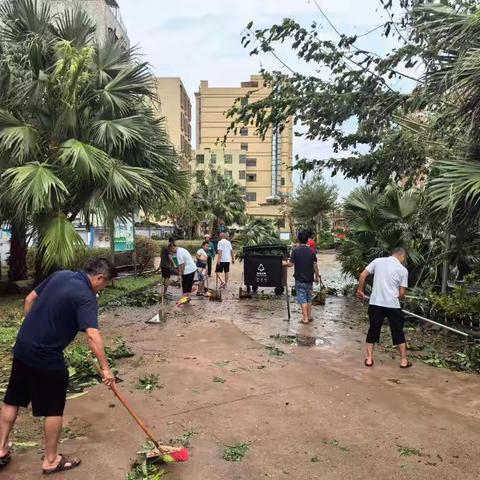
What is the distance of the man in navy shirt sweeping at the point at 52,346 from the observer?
149 inches

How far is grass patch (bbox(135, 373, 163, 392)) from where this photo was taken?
5.90m

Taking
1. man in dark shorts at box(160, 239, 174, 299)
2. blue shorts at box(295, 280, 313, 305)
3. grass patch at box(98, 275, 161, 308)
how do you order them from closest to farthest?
blue shorts at box(295, 280, 313, 305)
grass patch at box(98, 275, 161, 308)
man in dark shorts at box(160, 239, 174, 299)

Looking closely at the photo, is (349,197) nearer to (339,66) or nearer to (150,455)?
(339,66)

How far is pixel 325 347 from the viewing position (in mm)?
8086

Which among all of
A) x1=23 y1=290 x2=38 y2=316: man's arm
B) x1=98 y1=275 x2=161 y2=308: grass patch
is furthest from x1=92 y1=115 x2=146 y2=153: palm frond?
x1=23 y1=290 x2=38 y2=316: man's arm

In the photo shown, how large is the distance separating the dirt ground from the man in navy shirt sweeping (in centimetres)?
36

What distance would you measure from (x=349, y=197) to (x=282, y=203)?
163ft

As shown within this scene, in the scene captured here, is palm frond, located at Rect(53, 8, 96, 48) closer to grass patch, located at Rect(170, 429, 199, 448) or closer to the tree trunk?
the tree trunk

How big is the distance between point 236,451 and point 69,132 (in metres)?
8.43

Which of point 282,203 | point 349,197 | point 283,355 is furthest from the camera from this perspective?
point 282,203

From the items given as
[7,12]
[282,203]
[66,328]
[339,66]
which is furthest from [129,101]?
[282,203]

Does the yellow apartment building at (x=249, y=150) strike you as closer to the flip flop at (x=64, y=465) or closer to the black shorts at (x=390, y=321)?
the black shorts at (x=390, y=321)

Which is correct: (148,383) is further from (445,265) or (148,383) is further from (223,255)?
(223,255)

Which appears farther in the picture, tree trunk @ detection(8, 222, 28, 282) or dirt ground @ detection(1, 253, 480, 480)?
tree trunk @ detection(8, 222, 28, 282)
